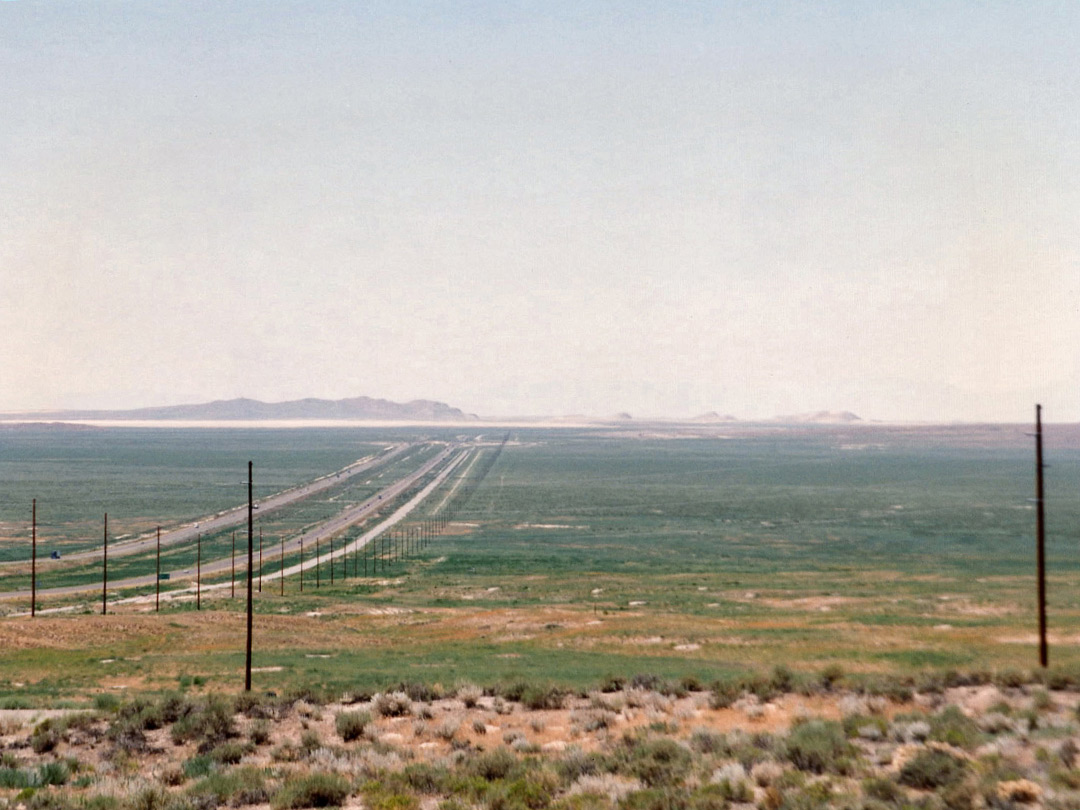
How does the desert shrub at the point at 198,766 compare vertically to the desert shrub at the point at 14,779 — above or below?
below

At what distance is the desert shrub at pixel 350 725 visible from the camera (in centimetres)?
1852

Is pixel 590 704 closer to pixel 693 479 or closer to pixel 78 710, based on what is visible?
pixel 78 710

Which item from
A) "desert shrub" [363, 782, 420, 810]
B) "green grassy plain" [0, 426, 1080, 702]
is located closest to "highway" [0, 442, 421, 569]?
"green grassy plain" [0, 426, 1080, 702]

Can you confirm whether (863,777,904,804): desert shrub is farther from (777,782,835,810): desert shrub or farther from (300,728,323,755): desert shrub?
(300,728,323,755): desert shrub

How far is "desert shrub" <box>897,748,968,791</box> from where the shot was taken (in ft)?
42.7

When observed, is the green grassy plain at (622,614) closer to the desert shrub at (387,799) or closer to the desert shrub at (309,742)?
the desert shrub at (309,742)

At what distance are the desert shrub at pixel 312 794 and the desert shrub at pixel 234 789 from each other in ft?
1.54

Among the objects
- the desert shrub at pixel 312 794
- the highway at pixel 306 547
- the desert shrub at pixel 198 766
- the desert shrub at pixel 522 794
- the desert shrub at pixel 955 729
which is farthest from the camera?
the highway at pixel 306 547

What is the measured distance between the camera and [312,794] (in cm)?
1402

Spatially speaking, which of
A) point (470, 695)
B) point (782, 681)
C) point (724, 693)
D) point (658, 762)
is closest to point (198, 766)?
point (470, 695)

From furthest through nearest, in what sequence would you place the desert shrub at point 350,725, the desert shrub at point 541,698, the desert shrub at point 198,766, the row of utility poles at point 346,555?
1. the row of utility poles at point 346,555
2. the desert shrub at point 541,698
3. the desert shrub at point 350,725
4. the desert shrub at point 198,766

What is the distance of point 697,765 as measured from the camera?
1447 centimetres

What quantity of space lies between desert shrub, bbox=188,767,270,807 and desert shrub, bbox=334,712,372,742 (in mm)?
3395

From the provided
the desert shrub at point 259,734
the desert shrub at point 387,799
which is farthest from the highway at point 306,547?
the desert shrub at point 387,799
